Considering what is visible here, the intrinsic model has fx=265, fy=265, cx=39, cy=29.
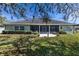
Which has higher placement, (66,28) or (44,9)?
(44,9)

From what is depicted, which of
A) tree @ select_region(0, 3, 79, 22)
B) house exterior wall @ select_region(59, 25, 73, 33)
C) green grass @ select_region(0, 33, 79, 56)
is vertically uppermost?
tree @ select_region(0, 3, 79, 22)

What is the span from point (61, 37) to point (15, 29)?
2.38 ft

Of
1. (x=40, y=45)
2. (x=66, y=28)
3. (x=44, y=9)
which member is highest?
(x=44, y=9)

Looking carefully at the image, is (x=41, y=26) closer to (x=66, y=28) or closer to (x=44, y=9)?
(x=44, y=9)

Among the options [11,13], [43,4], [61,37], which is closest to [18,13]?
[11,13]

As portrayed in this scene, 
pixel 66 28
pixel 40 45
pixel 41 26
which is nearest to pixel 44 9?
pixel 41 26

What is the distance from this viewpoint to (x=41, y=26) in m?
4.10

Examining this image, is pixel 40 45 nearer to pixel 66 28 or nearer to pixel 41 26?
pixel 41 26

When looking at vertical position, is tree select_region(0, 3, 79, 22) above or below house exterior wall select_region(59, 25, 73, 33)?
above

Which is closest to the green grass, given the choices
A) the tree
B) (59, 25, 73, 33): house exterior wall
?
(59, 25, 73, 33): house exterior wall

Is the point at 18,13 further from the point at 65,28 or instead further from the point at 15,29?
the point at 65,28

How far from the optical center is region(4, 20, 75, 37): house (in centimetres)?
409

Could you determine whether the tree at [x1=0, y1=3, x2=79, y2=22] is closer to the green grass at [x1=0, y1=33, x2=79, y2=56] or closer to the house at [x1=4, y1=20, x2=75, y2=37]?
the house at [x1=4, y1=20, x2=75, y2=37]

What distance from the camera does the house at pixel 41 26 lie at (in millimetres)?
4086
